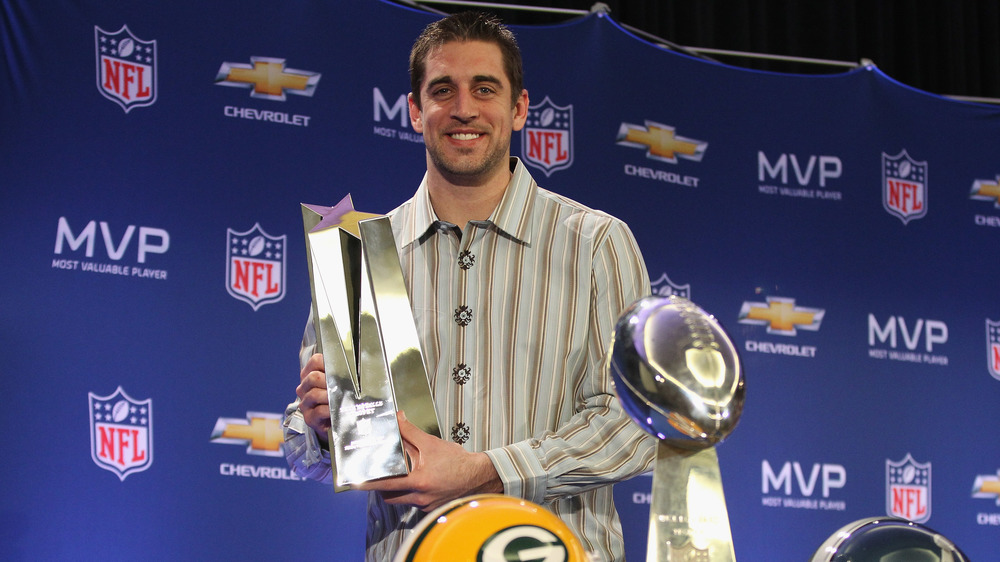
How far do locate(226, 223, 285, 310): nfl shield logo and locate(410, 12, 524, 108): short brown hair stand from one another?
1539mm

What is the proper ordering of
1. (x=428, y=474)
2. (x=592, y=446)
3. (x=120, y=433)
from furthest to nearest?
(x=120, y=433) → (x=592, y=446) → (x=428, y=474)

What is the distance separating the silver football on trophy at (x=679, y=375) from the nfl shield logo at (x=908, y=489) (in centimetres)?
344

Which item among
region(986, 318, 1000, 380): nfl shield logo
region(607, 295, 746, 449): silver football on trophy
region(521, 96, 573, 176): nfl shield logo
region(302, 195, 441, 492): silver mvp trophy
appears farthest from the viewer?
region(986, 318, 1000, 380): nfl shield logo

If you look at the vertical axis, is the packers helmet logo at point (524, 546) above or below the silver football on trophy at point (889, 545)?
above

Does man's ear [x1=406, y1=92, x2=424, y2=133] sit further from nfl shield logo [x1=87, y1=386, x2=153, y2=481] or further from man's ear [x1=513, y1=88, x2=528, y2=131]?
nfl shield logo [x1=87, y1=386, x2=153, y2=481]

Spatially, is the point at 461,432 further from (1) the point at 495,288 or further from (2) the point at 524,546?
(2) the point at 524,546

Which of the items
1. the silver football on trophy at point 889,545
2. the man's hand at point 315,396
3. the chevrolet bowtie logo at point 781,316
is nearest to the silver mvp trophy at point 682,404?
the silver football on trophy at point 889,545

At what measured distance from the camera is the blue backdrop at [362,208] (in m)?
2.67

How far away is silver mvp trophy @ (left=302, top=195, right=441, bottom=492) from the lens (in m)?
0.98

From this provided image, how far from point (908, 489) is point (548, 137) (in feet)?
6.48

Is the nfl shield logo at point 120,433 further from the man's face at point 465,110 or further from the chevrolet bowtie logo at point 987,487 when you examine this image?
the chevrolet bowtie logo at point 987,487

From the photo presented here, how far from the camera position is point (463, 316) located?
1.38 meters

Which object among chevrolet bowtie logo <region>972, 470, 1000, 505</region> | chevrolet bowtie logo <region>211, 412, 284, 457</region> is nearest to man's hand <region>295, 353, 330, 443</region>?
chevrolet bowtie logo <region>211, 412, 284, 457</region>

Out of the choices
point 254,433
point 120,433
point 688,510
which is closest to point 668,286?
point 254,433
